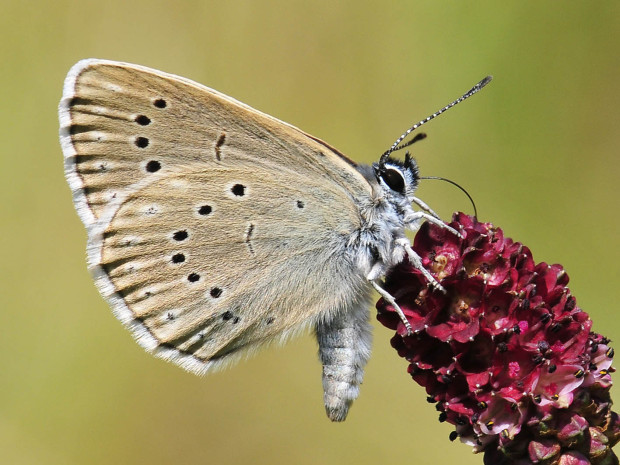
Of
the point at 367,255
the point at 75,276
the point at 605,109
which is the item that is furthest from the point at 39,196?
the point at 605,109

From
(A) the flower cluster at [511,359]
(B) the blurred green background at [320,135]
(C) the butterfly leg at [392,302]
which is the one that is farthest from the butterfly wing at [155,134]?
(B) the blurred green background at [320,135]

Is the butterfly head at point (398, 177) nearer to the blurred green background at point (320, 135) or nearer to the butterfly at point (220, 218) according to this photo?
the butterfly at point (220, 218)

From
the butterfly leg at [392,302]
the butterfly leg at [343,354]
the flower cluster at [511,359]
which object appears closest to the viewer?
the flower cluster at [511,359]

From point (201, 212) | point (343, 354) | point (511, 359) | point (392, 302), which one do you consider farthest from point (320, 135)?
point (511, 359)

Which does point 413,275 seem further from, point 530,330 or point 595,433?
point 595,433

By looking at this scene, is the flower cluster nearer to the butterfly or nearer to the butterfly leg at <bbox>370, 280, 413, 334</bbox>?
the butterfly leg at <bbox>370, 280, 413, 334</bbox>

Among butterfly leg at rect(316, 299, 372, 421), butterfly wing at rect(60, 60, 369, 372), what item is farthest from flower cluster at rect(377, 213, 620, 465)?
butterfly wing at rect(60, 60, 369, 372)
